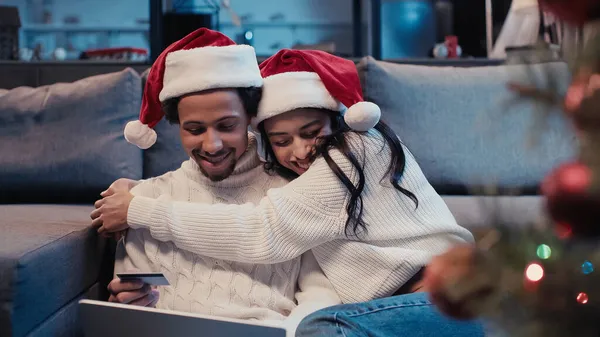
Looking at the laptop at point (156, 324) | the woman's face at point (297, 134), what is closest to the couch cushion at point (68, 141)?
the woman's face at point (297, 134)

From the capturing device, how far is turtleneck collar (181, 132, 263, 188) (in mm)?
1360

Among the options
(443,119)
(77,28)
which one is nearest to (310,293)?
(443,119)

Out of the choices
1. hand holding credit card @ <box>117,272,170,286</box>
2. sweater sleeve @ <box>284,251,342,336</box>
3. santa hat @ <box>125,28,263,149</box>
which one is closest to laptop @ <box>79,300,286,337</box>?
hand holding credit card @ <box>117,272,170,286</box>

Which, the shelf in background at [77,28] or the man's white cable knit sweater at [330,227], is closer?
the man's white cable knit sweater at [330,227]

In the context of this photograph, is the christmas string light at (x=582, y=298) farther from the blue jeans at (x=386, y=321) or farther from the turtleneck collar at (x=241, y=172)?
the turtleneck collar at (x=241, y=172)

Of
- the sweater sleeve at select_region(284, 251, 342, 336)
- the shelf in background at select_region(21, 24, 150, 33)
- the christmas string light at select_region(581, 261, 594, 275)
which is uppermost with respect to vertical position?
the shelf in background at select_region(21, 24, 150, 33)

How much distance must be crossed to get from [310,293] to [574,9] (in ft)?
3.22

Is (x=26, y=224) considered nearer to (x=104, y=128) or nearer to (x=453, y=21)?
(x=104, y=128)

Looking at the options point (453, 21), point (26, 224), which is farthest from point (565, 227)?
point (453, 21)

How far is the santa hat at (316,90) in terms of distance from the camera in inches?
48.3

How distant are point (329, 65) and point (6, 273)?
2.30 feet

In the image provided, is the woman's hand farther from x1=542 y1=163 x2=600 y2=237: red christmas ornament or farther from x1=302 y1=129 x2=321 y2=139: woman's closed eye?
x1=302 y1=129 x2=321 y2=139: woman's closed eye

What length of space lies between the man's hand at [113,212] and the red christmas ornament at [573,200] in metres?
Answer: 1.04

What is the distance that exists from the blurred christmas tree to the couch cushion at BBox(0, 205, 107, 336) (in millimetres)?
832
